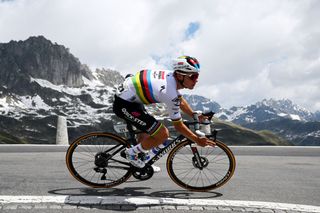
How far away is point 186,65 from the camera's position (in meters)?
5.00

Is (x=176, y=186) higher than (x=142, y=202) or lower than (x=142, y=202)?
higher

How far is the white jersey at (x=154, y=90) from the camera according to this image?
16.1 feet

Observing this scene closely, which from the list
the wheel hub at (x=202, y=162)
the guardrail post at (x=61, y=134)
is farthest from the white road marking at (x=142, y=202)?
the guardrail post at (x=61, y=134)

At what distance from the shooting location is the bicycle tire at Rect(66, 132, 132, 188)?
5512 millimetres

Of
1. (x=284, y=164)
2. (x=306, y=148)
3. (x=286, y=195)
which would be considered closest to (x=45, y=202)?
(x=286, y=195)

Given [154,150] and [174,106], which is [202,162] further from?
[174,106]

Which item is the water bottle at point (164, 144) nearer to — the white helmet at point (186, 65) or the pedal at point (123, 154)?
the pedal at point (123, 154)

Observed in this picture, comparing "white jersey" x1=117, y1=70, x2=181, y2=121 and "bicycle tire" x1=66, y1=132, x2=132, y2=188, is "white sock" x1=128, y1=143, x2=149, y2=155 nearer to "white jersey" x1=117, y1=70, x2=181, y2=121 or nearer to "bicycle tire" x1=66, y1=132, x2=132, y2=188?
"bicycle tire" x1=66, y1=132, x2=132, y2=188

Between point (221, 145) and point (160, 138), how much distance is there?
0.99m

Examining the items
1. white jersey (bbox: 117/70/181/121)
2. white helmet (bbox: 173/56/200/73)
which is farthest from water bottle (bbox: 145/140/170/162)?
white helmet (bbox: 173/56/200/73)

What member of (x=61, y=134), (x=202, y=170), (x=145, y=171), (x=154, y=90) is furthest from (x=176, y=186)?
(x=61, y=134)

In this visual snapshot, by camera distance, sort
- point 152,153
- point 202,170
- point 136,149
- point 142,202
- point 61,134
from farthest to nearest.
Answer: point 61,134, point 202,170, point 152,153, point 136,149, point 142,202

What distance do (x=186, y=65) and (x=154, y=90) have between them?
57 cm

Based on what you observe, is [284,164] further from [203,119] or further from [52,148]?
[52,148]
